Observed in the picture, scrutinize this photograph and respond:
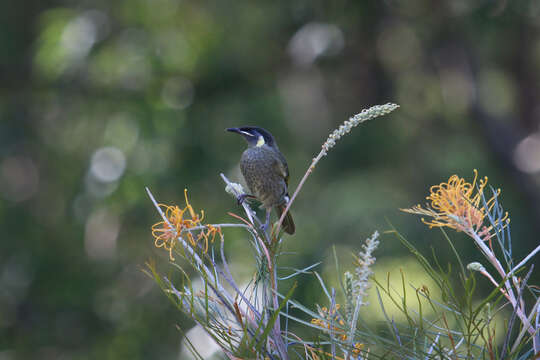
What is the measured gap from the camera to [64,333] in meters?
8.72

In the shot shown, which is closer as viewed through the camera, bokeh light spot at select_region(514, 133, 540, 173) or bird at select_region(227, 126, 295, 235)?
bird at select_region(227, 126, 295, 235)

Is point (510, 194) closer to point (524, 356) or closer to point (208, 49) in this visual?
point (208, 49)

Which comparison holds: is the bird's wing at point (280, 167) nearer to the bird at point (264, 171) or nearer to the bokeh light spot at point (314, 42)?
the bird at point (264, 171)

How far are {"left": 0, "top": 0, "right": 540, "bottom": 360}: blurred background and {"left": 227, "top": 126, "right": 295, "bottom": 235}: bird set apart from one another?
2.57 meters

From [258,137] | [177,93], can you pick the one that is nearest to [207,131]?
[177,93]

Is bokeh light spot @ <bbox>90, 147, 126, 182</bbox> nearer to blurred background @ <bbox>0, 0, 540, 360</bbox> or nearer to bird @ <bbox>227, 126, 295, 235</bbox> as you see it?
blurred background @ <bbox>0, 0, 540, 360</bbox>

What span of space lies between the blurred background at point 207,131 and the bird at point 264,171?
2567mm

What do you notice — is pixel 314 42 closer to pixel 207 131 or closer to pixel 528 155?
pixel 207 131

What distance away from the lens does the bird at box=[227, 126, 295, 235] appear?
10.2ft

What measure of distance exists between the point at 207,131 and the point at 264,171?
4768mm

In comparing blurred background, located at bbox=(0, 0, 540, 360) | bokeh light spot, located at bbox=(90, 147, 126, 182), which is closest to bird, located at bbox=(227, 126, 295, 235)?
blurred background, located at bbox=(0, 0, 540, 360)

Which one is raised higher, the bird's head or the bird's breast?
the bird's head

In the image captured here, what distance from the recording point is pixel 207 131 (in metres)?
7.83

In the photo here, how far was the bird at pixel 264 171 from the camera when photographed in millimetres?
3115
